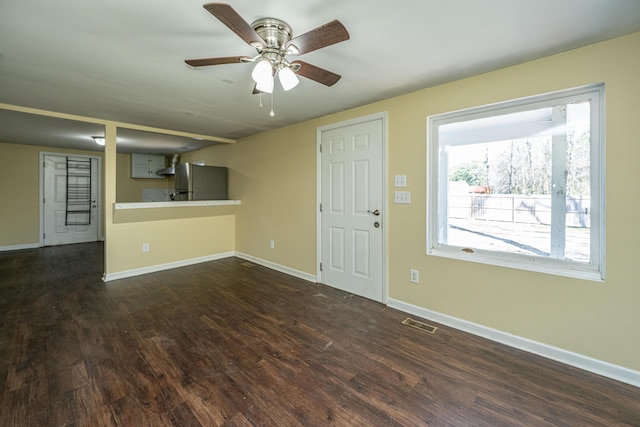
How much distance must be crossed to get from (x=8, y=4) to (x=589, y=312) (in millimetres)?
3991

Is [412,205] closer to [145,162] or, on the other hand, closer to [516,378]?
[516,378]

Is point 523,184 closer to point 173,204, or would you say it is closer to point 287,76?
point 287,76

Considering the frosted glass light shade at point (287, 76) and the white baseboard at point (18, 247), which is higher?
the frosted glass light shade at point (287, 76)

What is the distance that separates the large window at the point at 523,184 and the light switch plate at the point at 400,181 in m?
0.24

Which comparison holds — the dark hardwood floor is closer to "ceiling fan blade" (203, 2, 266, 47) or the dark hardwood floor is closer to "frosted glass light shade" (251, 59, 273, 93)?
"frosted glass light shade" (251, 59, 273, 93)

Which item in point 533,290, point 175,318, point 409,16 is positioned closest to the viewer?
point 409,16

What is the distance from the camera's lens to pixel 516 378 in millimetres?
1829

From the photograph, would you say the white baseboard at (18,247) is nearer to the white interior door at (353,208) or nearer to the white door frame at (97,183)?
the white door frame at (97,183)

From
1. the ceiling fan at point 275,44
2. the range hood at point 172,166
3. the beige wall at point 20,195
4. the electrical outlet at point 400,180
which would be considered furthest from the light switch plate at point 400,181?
the beige wall at point 20,195

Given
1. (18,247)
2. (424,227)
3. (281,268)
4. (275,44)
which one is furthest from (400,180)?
(18,247)

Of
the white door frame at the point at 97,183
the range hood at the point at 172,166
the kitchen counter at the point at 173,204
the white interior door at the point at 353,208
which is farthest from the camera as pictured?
the range hood at the point at 172,166

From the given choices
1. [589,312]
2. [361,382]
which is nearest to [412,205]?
[589,312]

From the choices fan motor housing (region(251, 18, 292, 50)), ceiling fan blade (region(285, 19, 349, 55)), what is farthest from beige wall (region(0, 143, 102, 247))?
ceiling fan blade (region(285, 19, 349, 55))

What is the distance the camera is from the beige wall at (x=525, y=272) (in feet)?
5.84
